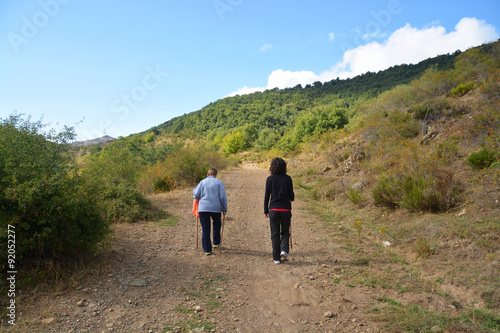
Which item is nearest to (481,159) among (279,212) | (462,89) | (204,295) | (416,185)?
(416,185)

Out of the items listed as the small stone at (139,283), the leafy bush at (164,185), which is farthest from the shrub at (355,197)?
the leafy bush at (164,185)

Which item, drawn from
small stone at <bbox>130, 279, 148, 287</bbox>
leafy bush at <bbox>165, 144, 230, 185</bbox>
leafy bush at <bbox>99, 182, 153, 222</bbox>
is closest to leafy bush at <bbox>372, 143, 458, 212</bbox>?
small stone at <bbox>130, 279, 148, 287</bbox>

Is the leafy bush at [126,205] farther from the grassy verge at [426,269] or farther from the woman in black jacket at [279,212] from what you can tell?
the grassy verge at [426,269]

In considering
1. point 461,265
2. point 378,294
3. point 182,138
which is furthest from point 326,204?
point 182,138

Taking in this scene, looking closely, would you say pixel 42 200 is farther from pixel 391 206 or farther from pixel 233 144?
pixel 233 144

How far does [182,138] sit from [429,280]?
66.7 ft

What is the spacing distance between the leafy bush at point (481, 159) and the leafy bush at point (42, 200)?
902 cm

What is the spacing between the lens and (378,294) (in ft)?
12.3

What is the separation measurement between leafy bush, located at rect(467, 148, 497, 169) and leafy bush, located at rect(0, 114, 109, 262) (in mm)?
9016

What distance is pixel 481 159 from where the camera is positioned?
7246 mm

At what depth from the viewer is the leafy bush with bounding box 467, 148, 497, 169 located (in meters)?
6.91

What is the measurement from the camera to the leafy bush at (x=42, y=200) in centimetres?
360

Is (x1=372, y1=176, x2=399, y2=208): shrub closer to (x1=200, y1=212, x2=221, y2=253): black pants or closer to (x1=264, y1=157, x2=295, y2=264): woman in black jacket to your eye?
(x1=264, y1=157, x2=295, y2=264): woman in black jacket

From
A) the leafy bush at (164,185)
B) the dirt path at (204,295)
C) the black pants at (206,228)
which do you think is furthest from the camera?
the leafy bush at (164,185)
